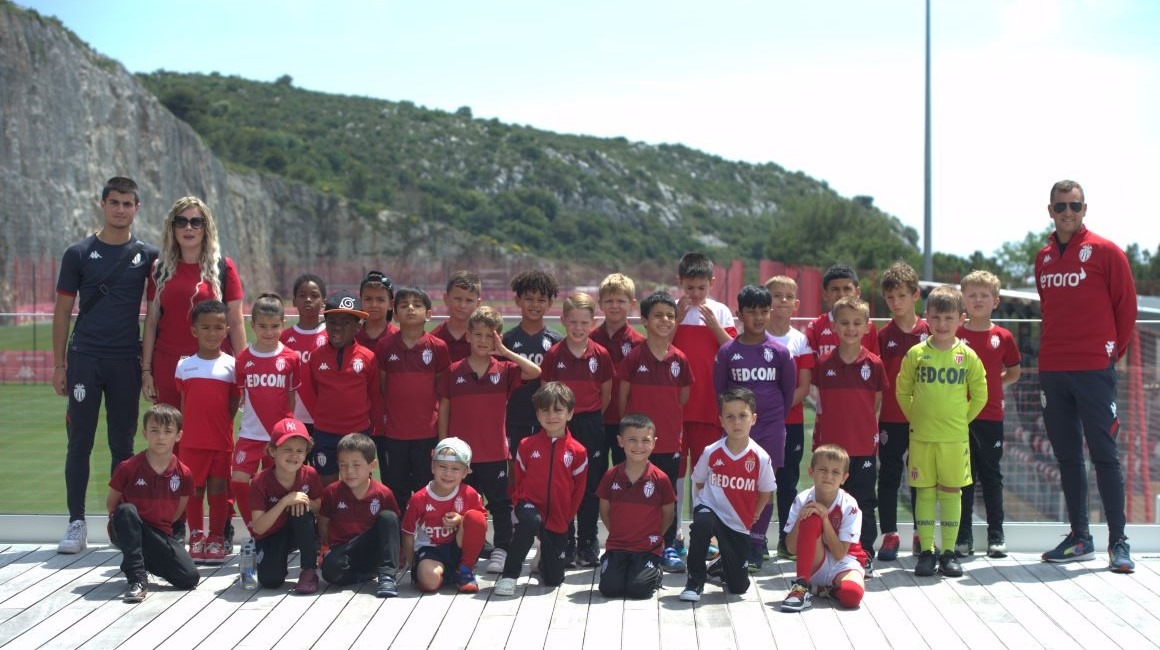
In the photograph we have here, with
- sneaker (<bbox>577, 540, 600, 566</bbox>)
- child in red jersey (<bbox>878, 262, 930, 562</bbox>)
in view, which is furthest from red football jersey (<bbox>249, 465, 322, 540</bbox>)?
child in red jersey (<bbox>878, 262, 930, 562</bbox>)

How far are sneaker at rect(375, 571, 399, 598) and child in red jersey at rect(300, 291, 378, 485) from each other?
79 centimetres

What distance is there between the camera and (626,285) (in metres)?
5.87

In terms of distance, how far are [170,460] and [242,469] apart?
36 cm

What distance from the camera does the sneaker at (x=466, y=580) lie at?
5316mm

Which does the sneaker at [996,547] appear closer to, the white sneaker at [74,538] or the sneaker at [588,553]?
A: the sneaker at [588,553]

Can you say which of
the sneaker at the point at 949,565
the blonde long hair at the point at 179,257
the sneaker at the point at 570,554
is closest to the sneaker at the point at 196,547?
the blonde long hair at the point at 179,257

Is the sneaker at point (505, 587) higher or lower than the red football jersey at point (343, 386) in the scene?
lower

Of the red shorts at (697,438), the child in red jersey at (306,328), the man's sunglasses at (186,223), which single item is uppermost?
the man's sunglasses at (186,223)

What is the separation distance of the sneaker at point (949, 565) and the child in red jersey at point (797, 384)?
2.53ft

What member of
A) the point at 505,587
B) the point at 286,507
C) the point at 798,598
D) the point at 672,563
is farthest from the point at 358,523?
the point at 798,598

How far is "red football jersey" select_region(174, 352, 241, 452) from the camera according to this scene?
18.8ft

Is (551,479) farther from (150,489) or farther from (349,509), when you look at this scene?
(150,489)

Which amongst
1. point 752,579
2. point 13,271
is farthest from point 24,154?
point 752,579

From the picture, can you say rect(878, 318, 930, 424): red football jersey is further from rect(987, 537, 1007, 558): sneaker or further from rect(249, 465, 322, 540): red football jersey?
rect(249, 465, 322, 540): red football jersey
